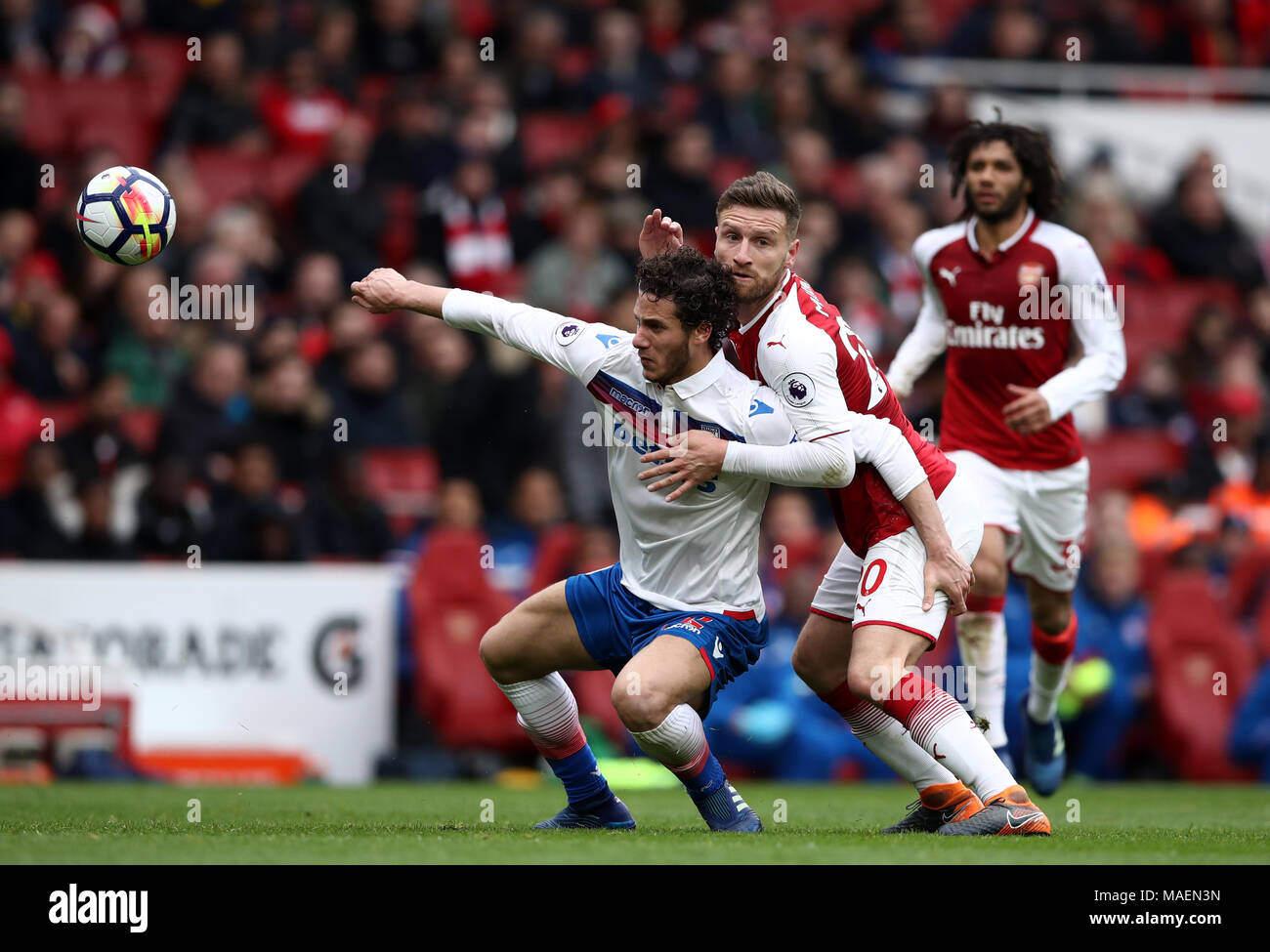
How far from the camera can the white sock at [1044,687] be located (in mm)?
8824

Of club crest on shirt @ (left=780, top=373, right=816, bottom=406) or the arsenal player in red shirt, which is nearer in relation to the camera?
club crest on shirt @ (left=780, top=373, right=816, bottom=406)

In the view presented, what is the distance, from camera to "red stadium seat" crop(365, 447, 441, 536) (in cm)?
1337

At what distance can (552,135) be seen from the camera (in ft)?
54.4

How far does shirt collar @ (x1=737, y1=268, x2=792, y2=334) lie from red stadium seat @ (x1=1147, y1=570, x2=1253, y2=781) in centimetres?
665

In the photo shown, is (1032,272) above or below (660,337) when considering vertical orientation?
above

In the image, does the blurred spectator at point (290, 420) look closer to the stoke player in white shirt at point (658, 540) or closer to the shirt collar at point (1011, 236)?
the shirt collar at point (1011, 236)

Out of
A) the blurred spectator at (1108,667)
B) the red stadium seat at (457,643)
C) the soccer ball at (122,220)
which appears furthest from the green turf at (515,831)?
the soccer ball at (122,220)

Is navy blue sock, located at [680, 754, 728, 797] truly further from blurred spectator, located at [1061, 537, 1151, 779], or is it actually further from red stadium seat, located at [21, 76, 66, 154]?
red stadium seat, located at [21, 76, 66, 154]

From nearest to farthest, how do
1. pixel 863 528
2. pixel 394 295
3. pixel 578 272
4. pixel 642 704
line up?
pixel 642 704 → pixel 394 295 → pixel 863 528 → pixel 578 272

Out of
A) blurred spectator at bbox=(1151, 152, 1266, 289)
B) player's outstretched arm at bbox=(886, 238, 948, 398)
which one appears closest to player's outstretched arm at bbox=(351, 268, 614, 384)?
player's outstretched arm at bbox=(886, 238, 948, 398)

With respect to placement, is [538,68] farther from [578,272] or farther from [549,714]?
[549,714]

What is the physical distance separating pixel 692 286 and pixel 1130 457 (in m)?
9.71

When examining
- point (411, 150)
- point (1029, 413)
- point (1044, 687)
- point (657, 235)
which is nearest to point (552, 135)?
point (411, 150)

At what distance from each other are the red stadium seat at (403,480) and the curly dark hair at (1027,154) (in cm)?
606
